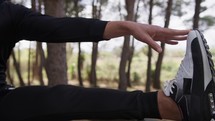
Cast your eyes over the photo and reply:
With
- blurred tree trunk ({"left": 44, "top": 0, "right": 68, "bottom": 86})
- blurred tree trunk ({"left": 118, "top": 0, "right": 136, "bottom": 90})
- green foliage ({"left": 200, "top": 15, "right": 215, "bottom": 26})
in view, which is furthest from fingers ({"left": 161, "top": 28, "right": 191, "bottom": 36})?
green foliage ({"left": 200, "top": 15, "right": 215, "bottom": 26})

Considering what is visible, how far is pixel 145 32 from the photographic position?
1740mm

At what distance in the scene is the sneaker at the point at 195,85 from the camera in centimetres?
161

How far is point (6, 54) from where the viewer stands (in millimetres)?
1990

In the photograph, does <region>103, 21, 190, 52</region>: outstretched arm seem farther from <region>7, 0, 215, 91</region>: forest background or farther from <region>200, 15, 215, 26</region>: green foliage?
<region>200, 15, 215, 26</region>: green foliage

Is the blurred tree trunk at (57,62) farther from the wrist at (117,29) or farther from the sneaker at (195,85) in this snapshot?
the sneaker at (195,85)

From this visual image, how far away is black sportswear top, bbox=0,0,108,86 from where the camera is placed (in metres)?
1.83

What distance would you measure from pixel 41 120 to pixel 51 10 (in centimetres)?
395

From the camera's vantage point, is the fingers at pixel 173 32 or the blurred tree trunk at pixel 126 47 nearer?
the fingers at pixel 173 32

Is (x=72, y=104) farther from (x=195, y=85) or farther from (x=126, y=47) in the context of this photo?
(x=126, y=47)

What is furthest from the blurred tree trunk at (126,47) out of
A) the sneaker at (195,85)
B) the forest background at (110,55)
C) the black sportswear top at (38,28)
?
the sneaker at (195,85)

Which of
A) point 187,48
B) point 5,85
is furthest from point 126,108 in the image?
point 5,85

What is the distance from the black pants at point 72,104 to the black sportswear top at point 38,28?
20cm

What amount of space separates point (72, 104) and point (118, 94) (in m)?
0.22

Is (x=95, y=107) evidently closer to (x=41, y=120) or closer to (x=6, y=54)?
(x=41, y=120)
